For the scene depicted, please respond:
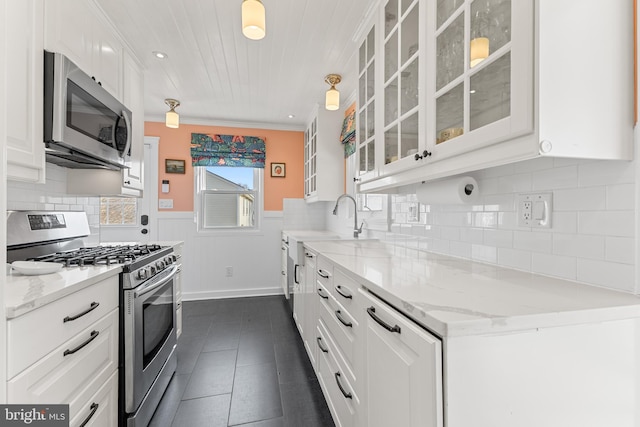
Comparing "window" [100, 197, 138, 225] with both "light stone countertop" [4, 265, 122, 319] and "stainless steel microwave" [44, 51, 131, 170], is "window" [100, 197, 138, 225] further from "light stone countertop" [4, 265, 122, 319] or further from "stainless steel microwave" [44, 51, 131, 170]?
"light stone countertop" [4, 265, 122, 319]

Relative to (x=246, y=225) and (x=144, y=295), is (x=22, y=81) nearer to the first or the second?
(x=144, y=295)

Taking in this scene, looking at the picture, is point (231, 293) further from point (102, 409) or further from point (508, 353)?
point (508, 353)

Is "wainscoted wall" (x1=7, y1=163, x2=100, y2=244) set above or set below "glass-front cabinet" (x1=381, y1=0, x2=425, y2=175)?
below

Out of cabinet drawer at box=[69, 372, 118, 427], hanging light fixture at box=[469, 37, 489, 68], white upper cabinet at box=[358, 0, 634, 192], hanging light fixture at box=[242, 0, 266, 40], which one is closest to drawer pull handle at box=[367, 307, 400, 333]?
white upper cabinet at box=[358, 0, 634, 192]

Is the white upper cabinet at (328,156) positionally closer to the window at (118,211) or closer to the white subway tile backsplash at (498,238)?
the white subway tile backsplash at (498,238)

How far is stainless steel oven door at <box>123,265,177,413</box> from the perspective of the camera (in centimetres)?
139

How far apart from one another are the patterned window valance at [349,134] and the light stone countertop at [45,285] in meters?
2.25

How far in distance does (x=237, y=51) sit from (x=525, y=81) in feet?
6.96

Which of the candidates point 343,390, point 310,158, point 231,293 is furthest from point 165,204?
point 343,390

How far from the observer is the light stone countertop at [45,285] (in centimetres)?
86

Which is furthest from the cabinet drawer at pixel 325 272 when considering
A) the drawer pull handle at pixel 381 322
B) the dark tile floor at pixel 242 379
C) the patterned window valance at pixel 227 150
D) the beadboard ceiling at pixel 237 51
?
the patterned window valance at pixel 227 150

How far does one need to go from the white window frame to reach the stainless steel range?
186cm

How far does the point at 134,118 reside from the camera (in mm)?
2262

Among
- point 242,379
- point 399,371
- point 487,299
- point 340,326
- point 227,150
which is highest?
point 227,150
